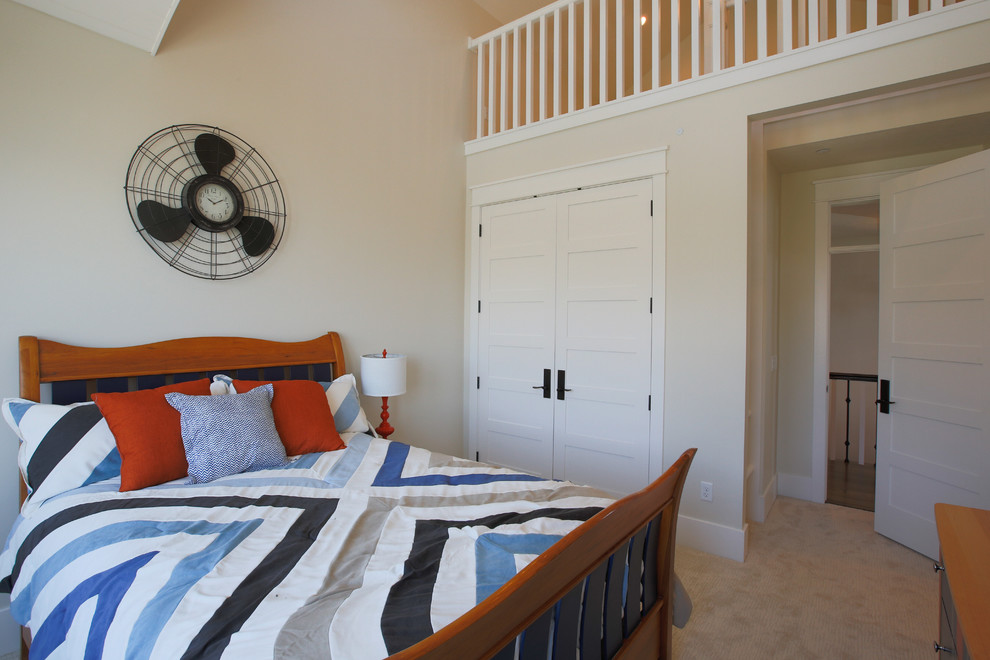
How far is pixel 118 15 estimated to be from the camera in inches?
76.5

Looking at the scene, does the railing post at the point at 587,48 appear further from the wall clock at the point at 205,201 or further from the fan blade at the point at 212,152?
→ the fan blade at the point at 212,152

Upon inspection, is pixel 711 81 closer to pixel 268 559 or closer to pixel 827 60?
pixel 827 60

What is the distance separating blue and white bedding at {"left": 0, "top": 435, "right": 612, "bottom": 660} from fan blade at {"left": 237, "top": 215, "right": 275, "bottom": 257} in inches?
49.8

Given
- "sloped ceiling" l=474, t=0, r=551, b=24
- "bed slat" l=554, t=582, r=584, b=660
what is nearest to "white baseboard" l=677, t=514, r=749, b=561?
"bed slat" l=554, t=582, r=584, b=660

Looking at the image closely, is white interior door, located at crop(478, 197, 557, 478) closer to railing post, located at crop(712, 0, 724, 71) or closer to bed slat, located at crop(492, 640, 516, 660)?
railing post, located at crop(712, 0, 724, 71)

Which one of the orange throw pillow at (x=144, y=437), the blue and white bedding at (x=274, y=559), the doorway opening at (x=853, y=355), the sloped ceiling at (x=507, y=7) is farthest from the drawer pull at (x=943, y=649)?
the sloped ceiling at (x=507, y=7)

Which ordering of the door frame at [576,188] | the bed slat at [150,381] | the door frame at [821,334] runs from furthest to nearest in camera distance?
the door frame at [821,334], the door frame at [576,188], the bed slat at [150,381]

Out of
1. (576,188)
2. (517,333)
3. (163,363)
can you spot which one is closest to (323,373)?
(163,363)

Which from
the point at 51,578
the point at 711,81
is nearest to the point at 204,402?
the point at 51,578

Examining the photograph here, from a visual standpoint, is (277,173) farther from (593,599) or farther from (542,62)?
(593,599)

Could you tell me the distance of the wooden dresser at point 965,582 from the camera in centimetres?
91

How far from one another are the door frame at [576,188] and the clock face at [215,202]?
1772 millimetres

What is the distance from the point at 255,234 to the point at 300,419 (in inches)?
41.6

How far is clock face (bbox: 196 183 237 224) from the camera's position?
7.83ft
